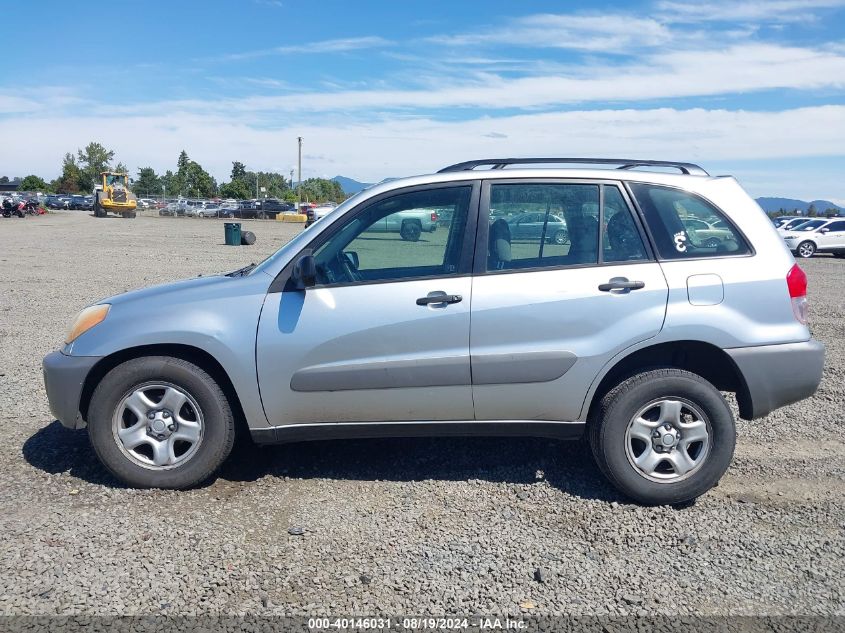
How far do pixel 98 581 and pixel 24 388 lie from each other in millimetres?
3804

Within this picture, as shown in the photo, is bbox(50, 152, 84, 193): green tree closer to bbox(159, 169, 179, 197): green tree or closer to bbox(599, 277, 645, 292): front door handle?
bbox(159, 169, 179, 197): green tree

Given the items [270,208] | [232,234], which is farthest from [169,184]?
[232,234]

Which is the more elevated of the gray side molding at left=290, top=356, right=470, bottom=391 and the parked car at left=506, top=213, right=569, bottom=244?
the parked car at left=506, top=213, right=569, bottom=244

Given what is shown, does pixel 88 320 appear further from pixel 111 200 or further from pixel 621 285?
pixel 111 200

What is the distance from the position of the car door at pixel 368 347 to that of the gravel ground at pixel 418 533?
563 mm

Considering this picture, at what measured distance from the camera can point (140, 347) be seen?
4430 mm

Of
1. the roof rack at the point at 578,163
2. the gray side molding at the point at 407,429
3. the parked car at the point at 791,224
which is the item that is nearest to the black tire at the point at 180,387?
the gray side molding at the point at 407,429

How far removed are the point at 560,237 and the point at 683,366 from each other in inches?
44.0

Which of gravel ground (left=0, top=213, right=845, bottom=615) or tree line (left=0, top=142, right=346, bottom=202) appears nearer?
gravel ground (left=0, top=213, right=845, bottom=615)

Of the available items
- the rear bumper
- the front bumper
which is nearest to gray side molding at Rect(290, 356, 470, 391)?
the front bumper

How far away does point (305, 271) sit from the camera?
13.9 feet

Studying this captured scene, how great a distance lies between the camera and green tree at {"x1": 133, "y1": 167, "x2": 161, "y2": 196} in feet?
327

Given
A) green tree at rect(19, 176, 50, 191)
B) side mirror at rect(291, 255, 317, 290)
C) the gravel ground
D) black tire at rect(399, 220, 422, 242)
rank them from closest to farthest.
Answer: the gravel ground, side mirror at rect(291, 255, 317, 290), black tire at rect(399, 220, 422, 242), green tree at rect(19, 176, 50, 191)

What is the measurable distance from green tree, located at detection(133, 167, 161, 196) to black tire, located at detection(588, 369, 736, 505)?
100 metres
